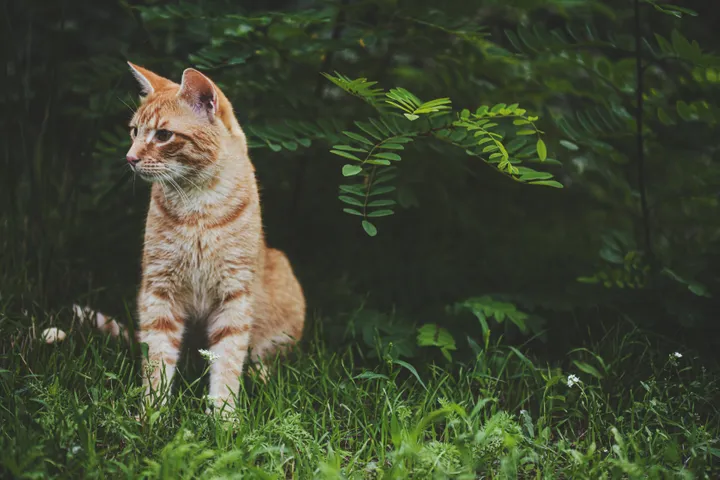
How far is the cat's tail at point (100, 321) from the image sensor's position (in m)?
3.08

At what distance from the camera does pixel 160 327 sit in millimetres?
2744

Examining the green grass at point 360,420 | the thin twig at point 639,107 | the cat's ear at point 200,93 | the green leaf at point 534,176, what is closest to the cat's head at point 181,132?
the cat's ear at point 200,93

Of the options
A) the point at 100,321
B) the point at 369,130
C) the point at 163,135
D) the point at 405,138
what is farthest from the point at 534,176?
the point at 100,321

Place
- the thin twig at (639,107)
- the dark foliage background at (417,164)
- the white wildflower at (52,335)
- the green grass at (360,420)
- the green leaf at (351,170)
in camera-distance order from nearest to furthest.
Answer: the green grass at (360,420) < the green leaf at (351,170) < the white wildflower at (52,335) < the thin twig at (639,107) < the dark foliage background at (417,164)

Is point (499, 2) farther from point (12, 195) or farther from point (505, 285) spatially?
point (12, 195)

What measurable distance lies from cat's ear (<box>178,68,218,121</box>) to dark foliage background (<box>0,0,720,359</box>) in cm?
34

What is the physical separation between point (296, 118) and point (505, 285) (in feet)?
4.76

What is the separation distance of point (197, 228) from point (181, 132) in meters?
0.37

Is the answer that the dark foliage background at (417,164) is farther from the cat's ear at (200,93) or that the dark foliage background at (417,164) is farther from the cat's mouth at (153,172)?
the cat's mouth at (153,172)

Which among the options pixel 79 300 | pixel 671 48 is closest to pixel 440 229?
pixel 671 48

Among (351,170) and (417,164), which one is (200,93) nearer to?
(351,170)

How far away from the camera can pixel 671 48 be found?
3047mm

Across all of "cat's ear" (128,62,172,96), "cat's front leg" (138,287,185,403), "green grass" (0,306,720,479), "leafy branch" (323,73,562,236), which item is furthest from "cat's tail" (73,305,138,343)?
"leafy branch" (323,73,562,236)

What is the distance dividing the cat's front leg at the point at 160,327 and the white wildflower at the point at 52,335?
41 centimetres
